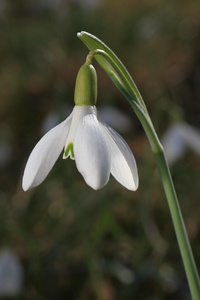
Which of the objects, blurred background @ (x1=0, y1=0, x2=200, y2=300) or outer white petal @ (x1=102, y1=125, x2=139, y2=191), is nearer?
outer white petal @ (x1=102, y1=125, x2=139, y2=191)

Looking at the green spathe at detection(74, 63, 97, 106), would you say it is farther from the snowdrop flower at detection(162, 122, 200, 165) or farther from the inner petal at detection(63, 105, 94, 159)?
the snowdrop flower at detection(162, 122, 200, 165)

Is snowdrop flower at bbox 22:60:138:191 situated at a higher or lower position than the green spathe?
lower

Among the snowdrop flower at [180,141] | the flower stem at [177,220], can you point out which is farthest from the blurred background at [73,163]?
the flower stem at [177,220]

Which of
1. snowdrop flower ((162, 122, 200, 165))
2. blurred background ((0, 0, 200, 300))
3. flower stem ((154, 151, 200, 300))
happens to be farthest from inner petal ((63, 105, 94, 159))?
snowdrop flower ((162, 122, 200, 165))

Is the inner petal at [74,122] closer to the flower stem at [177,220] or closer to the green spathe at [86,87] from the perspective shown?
the green spathe at [86,87]

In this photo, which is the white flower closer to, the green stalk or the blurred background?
the green stalk

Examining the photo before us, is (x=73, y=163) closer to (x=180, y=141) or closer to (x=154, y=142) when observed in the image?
(x=180, y=141)

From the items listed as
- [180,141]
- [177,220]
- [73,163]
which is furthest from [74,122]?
[73,163]
